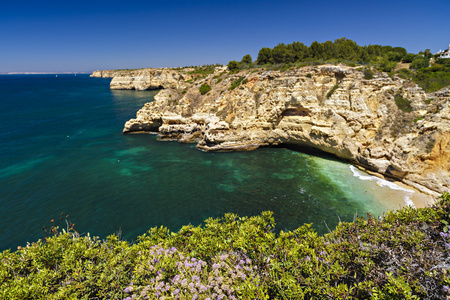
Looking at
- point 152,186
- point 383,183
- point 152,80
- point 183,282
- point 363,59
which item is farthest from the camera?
point 152,80

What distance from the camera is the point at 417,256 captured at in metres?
6.26

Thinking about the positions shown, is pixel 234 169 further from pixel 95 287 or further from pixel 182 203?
pixel 95 287

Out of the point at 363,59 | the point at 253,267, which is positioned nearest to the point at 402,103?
the point at 363,59

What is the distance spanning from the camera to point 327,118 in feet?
95.7

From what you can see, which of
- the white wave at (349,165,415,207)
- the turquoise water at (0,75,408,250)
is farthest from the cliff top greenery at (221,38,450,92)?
the turquoise water at (0,75,408,250)

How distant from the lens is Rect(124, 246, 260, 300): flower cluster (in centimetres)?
595

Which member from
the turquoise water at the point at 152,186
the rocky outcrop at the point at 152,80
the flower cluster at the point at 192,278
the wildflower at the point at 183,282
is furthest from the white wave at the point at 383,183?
the rocky outcrop at the point at 152,80

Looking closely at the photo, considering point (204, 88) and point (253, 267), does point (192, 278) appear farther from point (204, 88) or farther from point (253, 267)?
point (204, 88)

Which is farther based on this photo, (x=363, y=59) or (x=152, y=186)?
(x=363, y=59)

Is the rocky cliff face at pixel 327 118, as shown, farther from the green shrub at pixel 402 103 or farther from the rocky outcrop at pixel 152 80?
the rocky outcrop at pixel 152 80

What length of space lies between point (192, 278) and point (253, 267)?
2.16 meters

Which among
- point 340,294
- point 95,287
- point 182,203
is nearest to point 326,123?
point 182,203

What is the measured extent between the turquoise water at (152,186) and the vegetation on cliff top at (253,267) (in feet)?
28.7

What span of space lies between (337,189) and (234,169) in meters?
12.3
